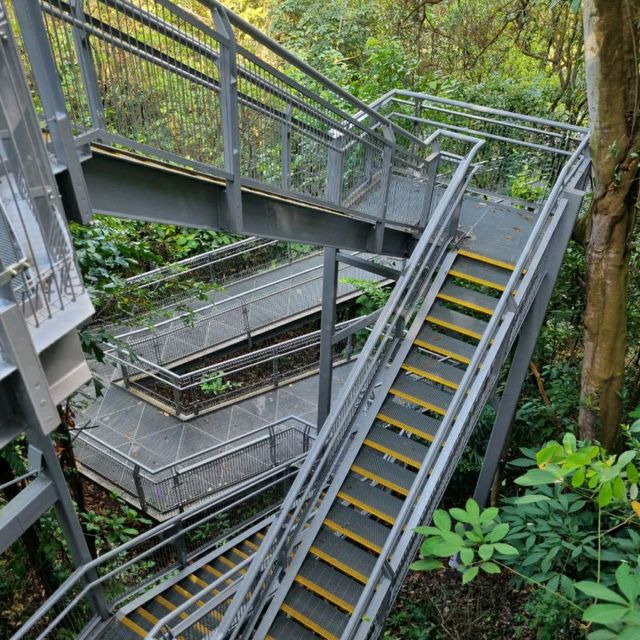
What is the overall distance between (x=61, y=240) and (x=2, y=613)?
4526mm

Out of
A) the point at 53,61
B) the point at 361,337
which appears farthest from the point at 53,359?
the point at 361,337

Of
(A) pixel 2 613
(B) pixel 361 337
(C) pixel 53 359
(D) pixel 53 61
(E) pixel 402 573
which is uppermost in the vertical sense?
(D) pixel 53 61

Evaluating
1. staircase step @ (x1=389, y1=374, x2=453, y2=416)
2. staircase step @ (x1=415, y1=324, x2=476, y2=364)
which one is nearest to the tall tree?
staircase step @ (x1=415, y1=324, x2=476, y2=364)

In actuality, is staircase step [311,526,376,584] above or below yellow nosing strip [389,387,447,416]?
below

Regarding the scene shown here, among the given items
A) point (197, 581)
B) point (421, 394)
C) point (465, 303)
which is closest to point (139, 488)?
point (197, 581)

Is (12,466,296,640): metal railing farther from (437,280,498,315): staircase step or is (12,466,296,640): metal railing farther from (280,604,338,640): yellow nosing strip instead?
(437,280,498,315): staircase step

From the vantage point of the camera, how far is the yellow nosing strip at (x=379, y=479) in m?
5.53

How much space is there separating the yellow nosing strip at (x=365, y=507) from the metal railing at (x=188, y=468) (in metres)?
3.18

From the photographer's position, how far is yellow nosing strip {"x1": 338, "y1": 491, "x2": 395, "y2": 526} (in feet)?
18.1

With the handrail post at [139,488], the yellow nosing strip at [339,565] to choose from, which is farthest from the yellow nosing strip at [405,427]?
the handrail post at [139,488]

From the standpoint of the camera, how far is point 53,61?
3.01 metres

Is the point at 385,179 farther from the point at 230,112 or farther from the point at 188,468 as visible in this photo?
the point at 188,468

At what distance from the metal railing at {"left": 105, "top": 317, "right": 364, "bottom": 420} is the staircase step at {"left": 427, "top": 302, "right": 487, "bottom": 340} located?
13.9ft

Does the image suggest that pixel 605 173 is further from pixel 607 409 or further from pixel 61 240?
pixel 61 240
